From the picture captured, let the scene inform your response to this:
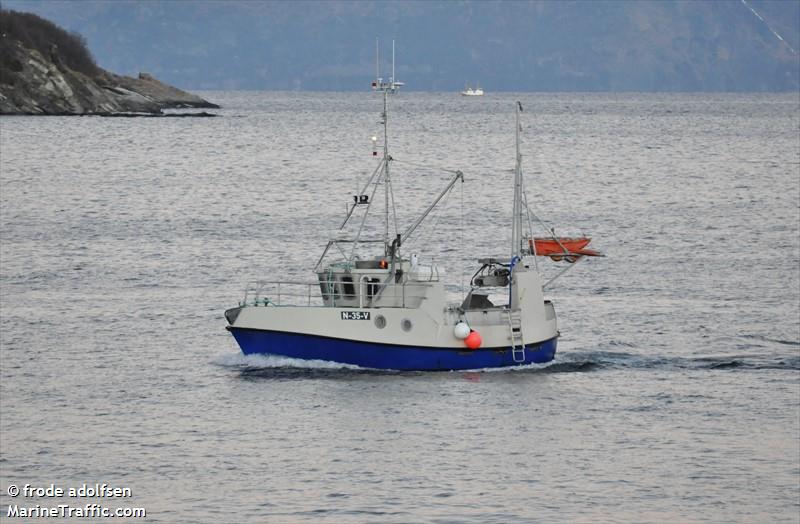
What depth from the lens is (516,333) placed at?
155 feet

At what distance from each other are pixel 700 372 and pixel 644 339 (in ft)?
16.8

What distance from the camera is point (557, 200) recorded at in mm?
106312

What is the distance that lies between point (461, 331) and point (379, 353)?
2540mm

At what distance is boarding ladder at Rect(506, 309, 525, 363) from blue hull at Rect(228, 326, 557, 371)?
0.55 ft

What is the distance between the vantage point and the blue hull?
4681 cm

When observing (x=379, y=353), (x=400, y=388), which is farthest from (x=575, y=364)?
(x=400, y=388)

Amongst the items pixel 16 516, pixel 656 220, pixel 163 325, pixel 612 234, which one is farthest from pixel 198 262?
pixel 16 516

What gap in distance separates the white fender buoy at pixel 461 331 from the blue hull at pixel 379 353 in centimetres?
→ 52

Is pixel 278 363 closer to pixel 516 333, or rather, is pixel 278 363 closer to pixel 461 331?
pixel 461 331

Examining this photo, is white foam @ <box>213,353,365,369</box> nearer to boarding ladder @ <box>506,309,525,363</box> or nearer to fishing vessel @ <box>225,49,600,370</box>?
fishing vessel @ <box>225,49,600,370</box>

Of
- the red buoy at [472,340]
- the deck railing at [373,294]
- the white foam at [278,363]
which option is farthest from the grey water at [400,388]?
the deck railing at [373,294]

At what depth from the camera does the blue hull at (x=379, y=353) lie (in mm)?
46812

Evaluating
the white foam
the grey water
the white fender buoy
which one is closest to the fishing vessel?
the white fender buoy

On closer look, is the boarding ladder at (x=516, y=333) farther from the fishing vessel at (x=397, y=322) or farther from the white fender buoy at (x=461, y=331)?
the white fender buoy at (x=461, y=331)
